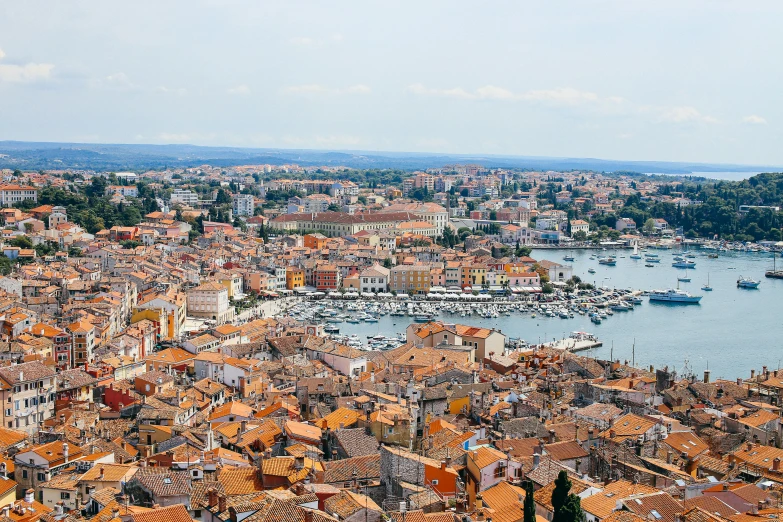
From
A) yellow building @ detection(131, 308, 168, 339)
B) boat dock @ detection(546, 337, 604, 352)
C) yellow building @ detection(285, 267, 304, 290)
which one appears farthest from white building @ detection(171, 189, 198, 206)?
boat dock @ detection(546, 337, 604, 352)

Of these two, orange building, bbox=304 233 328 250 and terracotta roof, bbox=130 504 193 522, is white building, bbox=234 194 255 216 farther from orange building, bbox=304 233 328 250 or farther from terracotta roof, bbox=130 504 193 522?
terracotta roof, bbox=130 504 193 522

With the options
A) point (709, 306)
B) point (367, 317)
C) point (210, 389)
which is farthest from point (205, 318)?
point (709, 306)

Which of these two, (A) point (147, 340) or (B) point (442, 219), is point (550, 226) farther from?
(A) point (147, 340)

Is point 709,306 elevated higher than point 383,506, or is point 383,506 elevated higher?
point 383,506

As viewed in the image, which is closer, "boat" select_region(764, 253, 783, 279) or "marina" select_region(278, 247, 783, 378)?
"marina" select_region(278, 247, 783, 378)

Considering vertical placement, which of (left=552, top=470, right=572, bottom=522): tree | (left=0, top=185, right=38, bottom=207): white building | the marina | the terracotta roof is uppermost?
(left=552, top=470, right=572, bottom=522): tree

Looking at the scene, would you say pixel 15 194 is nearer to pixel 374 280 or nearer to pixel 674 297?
pixel 374 280

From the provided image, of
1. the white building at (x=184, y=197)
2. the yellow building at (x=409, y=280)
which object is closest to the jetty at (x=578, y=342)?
the yellow building at (x=409, y=280)
